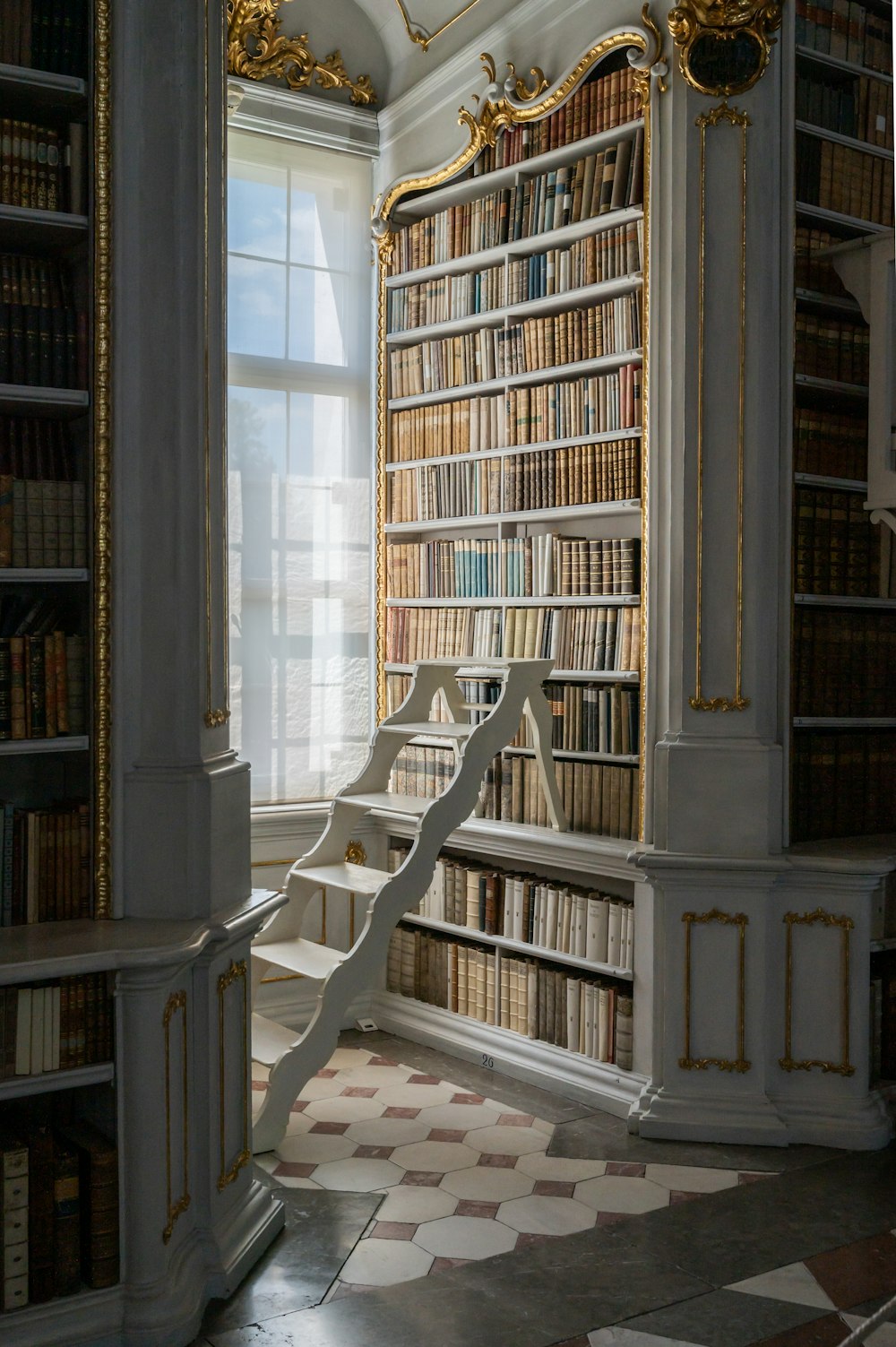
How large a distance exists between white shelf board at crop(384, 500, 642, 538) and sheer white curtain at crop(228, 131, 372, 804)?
27 centimetres

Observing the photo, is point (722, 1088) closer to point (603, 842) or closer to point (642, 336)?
point (603, 842)

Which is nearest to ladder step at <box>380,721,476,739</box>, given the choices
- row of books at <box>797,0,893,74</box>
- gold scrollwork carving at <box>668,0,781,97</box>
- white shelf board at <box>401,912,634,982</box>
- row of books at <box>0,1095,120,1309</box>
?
white shelf board at <box>401,912,634,982</box>

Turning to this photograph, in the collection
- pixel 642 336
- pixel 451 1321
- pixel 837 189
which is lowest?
pixel 451 1321

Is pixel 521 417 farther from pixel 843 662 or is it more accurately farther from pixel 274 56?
pixel 274 56

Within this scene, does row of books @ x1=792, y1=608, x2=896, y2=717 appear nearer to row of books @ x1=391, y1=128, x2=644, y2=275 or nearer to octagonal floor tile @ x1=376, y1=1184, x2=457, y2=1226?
row of books @ x1=391, y1=128, x2=644, y2=275

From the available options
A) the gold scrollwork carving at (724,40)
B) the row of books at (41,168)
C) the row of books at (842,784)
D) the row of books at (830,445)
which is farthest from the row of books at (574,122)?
the row of books at (842,784)

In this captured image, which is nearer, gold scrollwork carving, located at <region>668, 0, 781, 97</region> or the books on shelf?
the books on shelf

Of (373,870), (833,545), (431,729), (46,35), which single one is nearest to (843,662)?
(833,545)

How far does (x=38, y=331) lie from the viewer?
2.87 meters

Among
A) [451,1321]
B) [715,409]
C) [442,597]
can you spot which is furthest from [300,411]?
[451,1321]

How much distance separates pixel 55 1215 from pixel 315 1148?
3.97 ft

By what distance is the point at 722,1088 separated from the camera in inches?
151

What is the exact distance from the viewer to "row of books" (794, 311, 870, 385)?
160 inches

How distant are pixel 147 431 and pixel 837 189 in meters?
2.48
